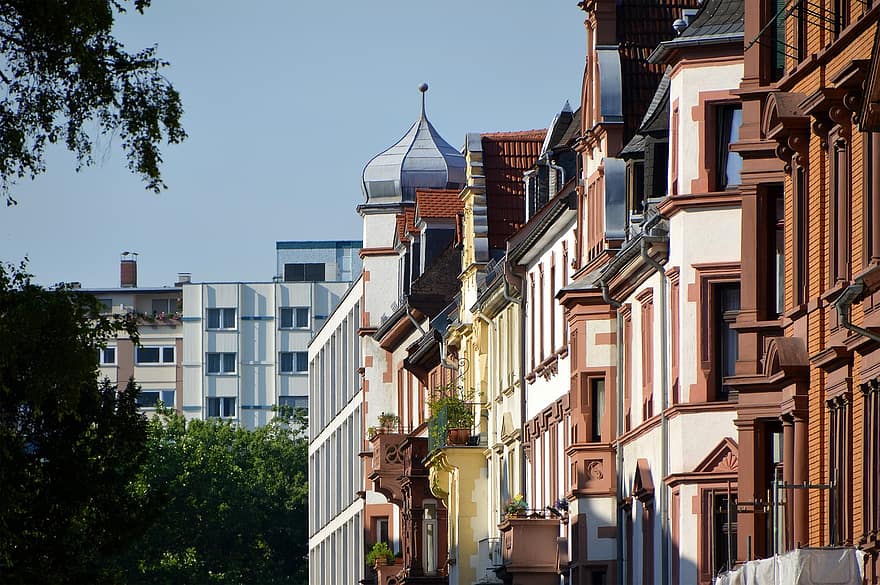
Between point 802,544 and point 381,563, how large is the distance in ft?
162

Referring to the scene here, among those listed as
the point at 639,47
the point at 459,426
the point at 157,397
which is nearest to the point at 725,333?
the point at 639,47

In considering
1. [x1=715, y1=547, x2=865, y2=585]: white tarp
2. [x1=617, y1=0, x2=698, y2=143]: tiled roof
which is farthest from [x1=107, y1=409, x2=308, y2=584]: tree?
[x1=715, y1=547, x2=865, y2=585]: white tarp

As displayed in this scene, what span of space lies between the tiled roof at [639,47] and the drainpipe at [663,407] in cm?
568

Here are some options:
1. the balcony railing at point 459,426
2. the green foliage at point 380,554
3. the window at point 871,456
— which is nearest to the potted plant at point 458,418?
the balcony railing at point 459,426

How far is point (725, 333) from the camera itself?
3962 cm

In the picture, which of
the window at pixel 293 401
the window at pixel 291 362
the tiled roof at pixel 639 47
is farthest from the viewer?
the window at pixel 291 362

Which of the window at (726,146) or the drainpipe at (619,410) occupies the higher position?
the window at (726,146)

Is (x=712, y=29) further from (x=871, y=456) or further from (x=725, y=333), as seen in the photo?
(x=871, y=456)

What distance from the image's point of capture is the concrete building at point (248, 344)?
7333 inches

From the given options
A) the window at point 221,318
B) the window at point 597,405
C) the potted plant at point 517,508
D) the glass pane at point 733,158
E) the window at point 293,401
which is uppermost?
the window at point 221,318

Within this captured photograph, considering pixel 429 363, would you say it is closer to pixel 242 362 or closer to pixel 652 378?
pixel 652 378

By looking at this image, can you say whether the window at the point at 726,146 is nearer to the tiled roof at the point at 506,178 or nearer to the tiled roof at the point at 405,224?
the tiled roof at the point at 506,178

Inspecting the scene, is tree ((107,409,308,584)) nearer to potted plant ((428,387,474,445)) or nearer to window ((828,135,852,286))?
potted plant ((428,387,474,445))

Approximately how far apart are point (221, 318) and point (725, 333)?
148688 mm
